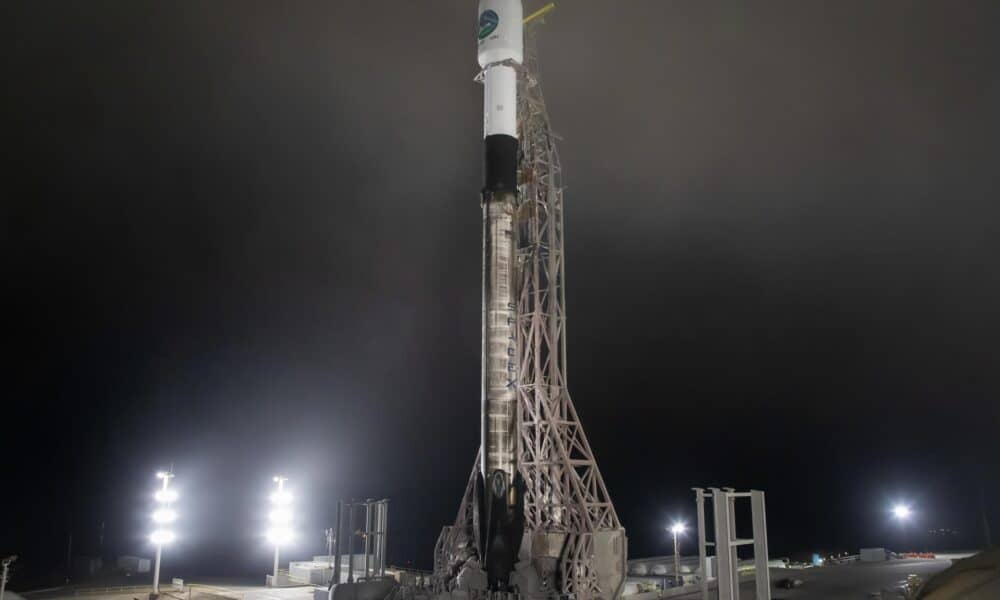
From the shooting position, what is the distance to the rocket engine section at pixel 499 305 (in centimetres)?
2591

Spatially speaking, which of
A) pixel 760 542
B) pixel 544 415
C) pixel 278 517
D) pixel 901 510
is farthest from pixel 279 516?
pixel 901 510

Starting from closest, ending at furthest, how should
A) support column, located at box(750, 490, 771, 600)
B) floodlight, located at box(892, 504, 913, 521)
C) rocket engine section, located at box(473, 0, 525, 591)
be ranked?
support column, located at box(750, 490, 771, 600) < rocket engine section, located at box(473, 0, 525, 591) < floodlight, located at box(892, 504, 913, 521)

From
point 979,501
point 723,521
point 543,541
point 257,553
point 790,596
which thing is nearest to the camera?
point 723,521

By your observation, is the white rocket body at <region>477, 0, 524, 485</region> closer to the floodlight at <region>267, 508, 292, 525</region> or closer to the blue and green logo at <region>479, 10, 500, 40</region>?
the blue and green logo at <region>479, 10, 500, 40</region>

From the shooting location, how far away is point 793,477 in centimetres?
13275

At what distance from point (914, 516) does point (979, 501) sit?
826 cm

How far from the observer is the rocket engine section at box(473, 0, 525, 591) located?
2591cm

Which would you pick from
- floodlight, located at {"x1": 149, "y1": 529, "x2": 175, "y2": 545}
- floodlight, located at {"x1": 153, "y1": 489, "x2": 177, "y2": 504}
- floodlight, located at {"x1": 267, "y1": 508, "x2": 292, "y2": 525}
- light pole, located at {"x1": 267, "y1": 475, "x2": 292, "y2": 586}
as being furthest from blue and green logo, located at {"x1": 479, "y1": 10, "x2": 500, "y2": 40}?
floodlight, located at {"x1": 149, "y1": 529, "x2": 175, "y2": 545}

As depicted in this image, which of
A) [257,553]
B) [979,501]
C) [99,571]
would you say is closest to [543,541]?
[99,571]

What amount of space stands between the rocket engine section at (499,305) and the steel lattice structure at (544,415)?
868mm

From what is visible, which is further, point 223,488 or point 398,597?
point 223,488

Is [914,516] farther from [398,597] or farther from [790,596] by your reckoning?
[398,597]

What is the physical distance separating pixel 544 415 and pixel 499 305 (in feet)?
17.4

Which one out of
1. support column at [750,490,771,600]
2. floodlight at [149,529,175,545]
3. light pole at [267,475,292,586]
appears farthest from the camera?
light pole at [267,475,292,586]
